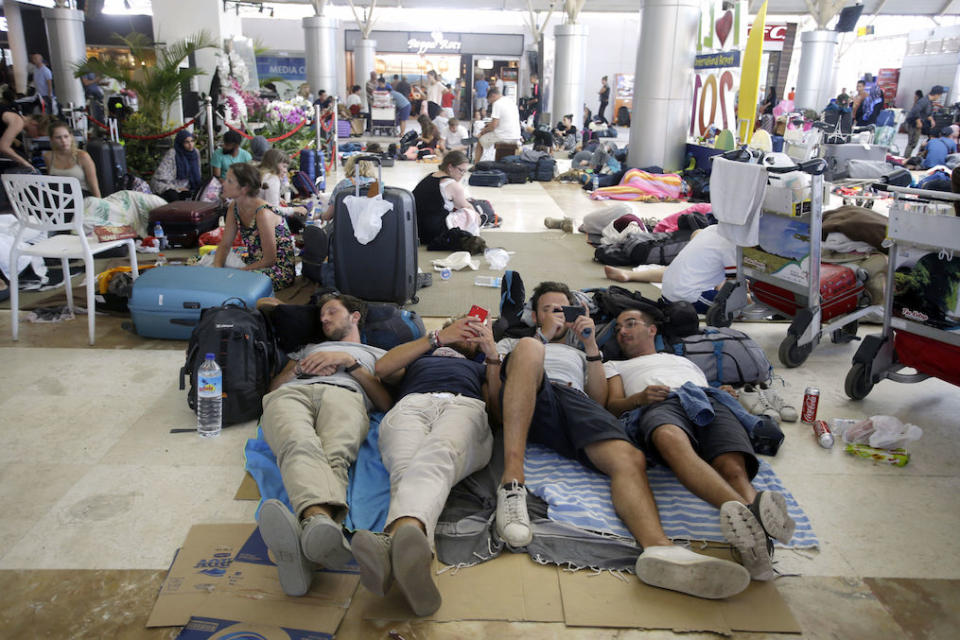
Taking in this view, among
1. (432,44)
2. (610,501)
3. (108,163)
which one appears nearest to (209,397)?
(610,501)

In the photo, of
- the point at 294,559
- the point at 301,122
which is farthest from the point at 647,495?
the point at 301,122

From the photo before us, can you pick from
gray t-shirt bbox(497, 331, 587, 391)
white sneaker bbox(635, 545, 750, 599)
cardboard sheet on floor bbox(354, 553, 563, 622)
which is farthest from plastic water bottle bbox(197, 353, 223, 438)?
white sneaker bbox(635, 545, 750, 599)

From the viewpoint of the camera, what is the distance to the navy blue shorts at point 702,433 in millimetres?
3150

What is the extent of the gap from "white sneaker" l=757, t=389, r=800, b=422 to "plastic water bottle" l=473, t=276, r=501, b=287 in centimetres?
290

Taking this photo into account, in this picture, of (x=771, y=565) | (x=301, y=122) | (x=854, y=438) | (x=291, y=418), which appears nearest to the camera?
(x=771, y=565)

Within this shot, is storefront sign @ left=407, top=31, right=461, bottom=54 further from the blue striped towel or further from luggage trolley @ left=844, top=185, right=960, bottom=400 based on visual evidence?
the blue striped towel

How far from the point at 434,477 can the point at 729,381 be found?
7.40 ft

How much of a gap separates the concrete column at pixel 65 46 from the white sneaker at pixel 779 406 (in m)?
19.6

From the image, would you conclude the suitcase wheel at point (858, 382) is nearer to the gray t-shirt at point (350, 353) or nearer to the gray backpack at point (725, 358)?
the gray backpack at point (725, 358)

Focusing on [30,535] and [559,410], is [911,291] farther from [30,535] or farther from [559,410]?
[30,535]

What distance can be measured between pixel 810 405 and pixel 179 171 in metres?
7.80

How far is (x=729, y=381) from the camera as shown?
4355mm

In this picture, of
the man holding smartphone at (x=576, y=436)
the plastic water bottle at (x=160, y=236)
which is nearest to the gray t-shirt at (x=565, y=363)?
the man holding smartphone at (x=576, y=436)

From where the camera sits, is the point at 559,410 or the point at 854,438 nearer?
the point at 559,410
